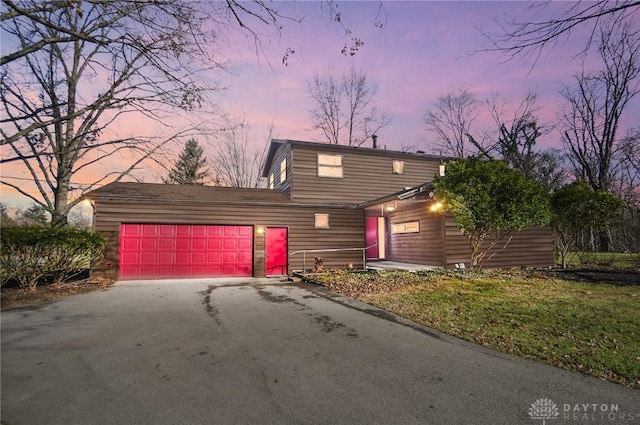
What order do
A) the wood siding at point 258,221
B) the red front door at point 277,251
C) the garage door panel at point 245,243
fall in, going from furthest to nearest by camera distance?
the red front door at point 277,251 → the garage door panel at point 245,243 → the wood siding at point 258,221

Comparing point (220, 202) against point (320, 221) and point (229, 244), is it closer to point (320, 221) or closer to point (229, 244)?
point (229, 244)

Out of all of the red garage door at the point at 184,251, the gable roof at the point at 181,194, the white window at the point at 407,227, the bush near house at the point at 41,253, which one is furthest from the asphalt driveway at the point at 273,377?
the white window at the point at 407,227

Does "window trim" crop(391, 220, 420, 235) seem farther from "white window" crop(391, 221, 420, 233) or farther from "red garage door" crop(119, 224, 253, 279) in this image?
"red garage door" crop(119, 224, 253, 279)

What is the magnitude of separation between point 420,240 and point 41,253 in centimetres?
1448

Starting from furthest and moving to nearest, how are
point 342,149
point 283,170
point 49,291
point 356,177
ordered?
point 283,170
point 356,177
point 342,149
point 49,291

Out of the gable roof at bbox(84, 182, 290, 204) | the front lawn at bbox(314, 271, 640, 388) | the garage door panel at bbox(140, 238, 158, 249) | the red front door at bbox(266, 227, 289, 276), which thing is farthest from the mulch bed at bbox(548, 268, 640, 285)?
the garage door panel at bbox(140, 238, 158, 249)

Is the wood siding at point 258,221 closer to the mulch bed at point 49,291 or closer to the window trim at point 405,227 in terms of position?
the mulch bed at point 49,291

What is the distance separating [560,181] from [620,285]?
26.0m

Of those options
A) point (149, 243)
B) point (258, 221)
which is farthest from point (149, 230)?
point (258, 221)

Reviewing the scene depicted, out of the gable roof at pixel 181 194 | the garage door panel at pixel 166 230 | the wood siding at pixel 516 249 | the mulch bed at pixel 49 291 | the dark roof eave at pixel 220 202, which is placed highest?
the gable roof at pixel 181 194

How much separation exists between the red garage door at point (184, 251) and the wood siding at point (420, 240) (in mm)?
8050

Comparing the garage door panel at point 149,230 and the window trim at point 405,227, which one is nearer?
the garage door panel at point 149,230

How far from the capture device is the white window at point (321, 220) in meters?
14.1

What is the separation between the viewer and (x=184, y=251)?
12359mm
